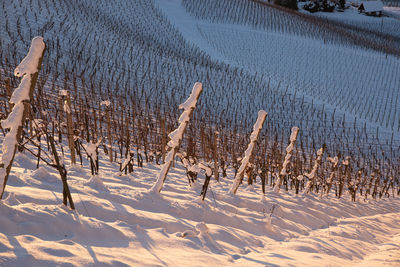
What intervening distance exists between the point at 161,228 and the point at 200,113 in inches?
252

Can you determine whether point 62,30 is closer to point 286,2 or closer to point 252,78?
point 252,78

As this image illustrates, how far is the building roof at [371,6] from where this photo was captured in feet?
118

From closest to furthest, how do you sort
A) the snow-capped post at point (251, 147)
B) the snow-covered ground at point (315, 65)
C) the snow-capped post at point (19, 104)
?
the snow-capped post at point (19, 104)
the snow-capped post at point (251, 147)
the snow-covered ground at point (315, 65)

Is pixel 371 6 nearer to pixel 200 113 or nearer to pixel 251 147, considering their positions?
pixel 200 113

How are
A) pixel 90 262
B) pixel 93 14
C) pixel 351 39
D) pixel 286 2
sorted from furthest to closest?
pixel 286 2
pixel 351 39
pixel 93 14
pixel 90 262

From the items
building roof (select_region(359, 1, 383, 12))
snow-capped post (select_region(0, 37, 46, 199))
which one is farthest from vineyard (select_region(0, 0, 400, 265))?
building roof (select_region(359, 1, 383, 12))

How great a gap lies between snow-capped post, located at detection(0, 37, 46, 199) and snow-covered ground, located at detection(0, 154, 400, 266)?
0.21m

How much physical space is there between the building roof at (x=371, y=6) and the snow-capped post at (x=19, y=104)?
3918 centimetres

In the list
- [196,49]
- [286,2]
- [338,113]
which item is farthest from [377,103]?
[286,2]

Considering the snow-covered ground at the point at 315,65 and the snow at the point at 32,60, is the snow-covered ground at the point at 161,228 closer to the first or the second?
the snow at the point at 32,60

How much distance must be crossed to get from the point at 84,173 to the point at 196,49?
1355 centimetres

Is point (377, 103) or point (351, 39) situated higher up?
point (351, 39)

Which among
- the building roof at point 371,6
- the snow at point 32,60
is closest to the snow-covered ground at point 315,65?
the snow at point 32,60

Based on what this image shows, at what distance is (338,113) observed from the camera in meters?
12.0
